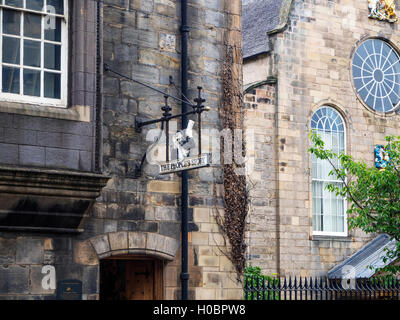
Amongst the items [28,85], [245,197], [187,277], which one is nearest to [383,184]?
[245,197]

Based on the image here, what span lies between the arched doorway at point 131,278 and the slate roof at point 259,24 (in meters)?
10.9

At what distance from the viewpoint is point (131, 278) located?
48.7 ft

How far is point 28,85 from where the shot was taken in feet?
41.5

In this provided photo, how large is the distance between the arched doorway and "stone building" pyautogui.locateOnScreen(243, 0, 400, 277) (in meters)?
8.14

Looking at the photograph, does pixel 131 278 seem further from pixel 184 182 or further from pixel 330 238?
pixel 330 238

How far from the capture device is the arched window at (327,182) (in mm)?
24766

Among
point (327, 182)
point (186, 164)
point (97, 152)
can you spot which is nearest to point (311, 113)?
point (327, 182)

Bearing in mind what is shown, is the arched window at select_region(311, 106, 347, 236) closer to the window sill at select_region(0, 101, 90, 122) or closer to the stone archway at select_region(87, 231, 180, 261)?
the stone archway at select_region(87, 231, 180, 261)

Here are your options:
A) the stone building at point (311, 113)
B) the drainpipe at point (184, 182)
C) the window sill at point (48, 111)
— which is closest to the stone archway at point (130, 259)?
the drainpipe at point (184, 182)

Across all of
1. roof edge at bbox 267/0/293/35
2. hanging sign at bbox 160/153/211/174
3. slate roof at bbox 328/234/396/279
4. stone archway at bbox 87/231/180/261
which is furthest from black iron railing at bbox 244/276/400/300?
roof edge at bbox 267/0/293/35

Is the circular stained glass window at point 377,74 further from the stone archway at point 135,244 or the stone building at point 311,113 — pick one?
the stone archway at point 135,244
